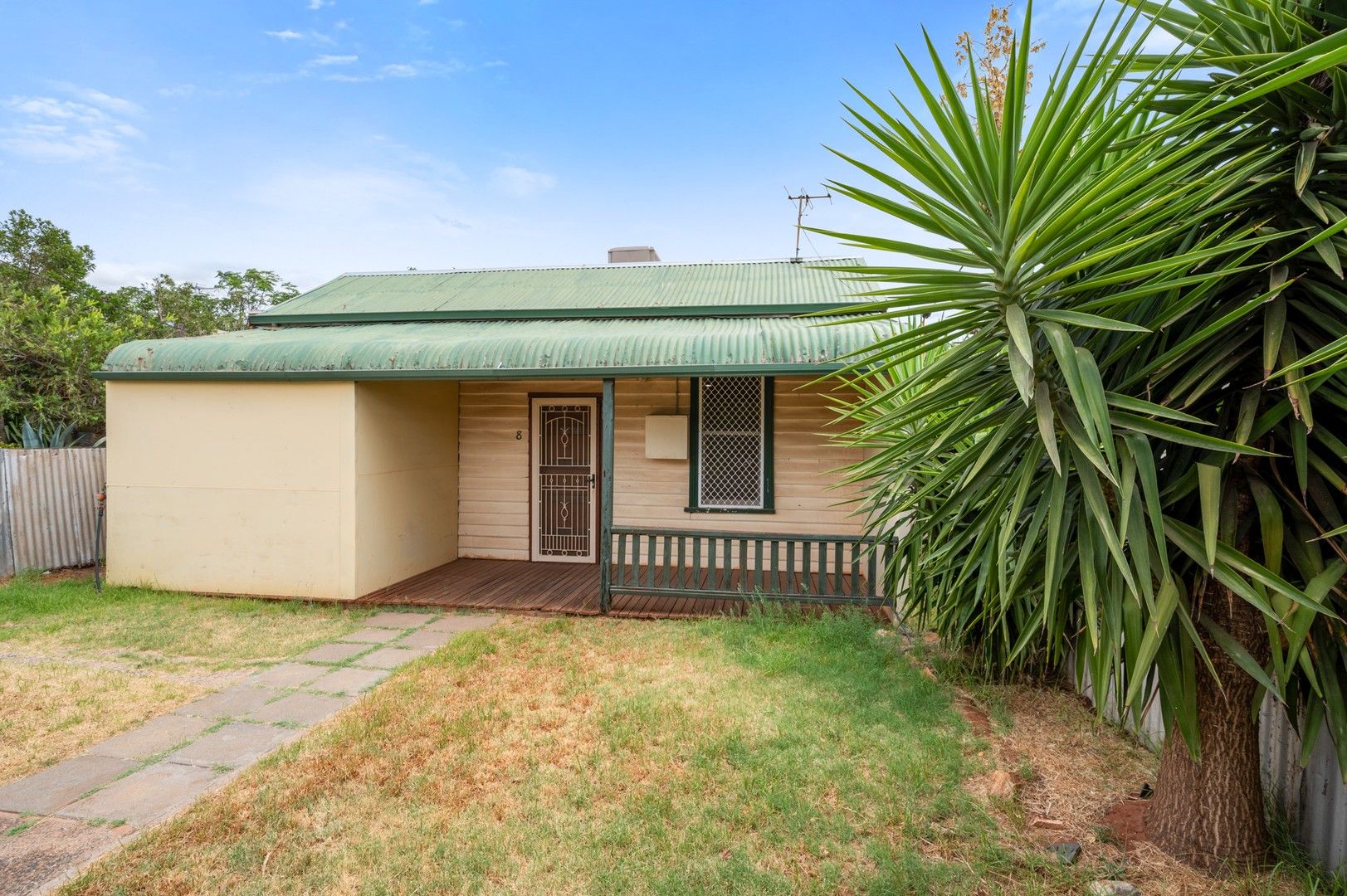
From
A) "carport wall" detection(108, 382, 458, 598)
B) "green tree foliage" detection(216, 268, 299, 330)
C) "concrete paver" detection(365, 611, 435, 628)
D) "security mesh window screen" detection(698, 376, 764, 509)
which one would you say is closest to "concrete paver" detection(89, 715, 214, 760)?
"concrete paver" detection(365, 611, 435, 628)

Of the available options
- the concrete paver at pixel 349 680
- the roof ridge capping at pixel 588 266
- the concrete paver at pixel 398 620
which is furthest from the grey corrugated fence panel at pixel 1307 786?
the roof ridge capping at pixel 588 266

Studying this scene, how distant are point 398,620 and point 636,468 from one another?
123 inches

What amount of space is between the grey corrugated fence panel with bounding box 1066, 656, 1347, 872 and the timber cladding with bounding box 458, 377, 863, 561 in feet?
14.3

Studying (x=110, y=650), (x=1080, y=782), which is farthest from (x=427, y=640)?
(x=1080, y=782)

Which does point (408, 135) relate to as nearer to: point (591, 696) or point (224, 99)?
point (224, 99)

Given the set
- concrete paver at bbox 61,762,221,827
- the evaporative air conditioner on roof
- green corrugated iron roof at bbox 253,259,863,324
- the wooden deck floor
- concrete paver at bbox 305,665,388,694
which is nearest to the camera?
concrete paver at bbox 61,762,221,827

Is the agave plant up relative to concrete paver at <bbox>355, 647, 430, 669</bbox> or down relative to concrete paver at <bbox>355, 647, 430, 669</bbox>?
up

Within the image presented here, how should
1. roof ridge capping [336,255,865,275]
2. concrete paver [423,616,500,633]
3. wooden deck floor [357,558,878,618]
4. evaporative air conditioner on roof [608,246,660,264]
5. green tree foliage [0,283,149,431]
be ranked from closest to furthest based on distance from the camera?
concrete paver [423,616,500,633] < wooden deck floor [357,558,878,618] < green tree foliage [0,283,149,431] < roof ridge capping [336,255,865,275] < evaporative air conditioner on roof [608,246,660,264]

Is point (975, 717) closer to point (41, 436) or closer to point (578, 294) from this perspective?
point (578, 294)

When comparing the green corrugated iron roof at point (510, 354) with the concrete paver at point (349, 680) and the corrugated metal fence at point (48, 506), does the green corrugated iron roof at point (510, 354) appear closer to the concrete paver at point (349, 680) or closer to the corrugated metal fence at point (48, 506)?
the corrugated metal fence at point (48, 506)

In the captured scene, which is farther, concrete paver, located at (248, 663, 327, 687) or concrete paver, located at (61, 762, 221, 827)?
concrete paver, located at (248, 663, 327, 687)

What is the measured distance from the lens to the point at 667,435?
7.61m

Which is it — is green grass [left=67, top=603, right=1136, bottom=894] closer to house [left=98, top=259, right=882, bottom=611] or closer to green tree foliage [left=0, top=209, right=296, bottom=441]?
house [left=98, top=259, right=882, bottom=611]

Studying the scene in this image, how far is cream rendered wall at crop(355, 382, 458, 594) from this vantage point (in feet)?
21.2
